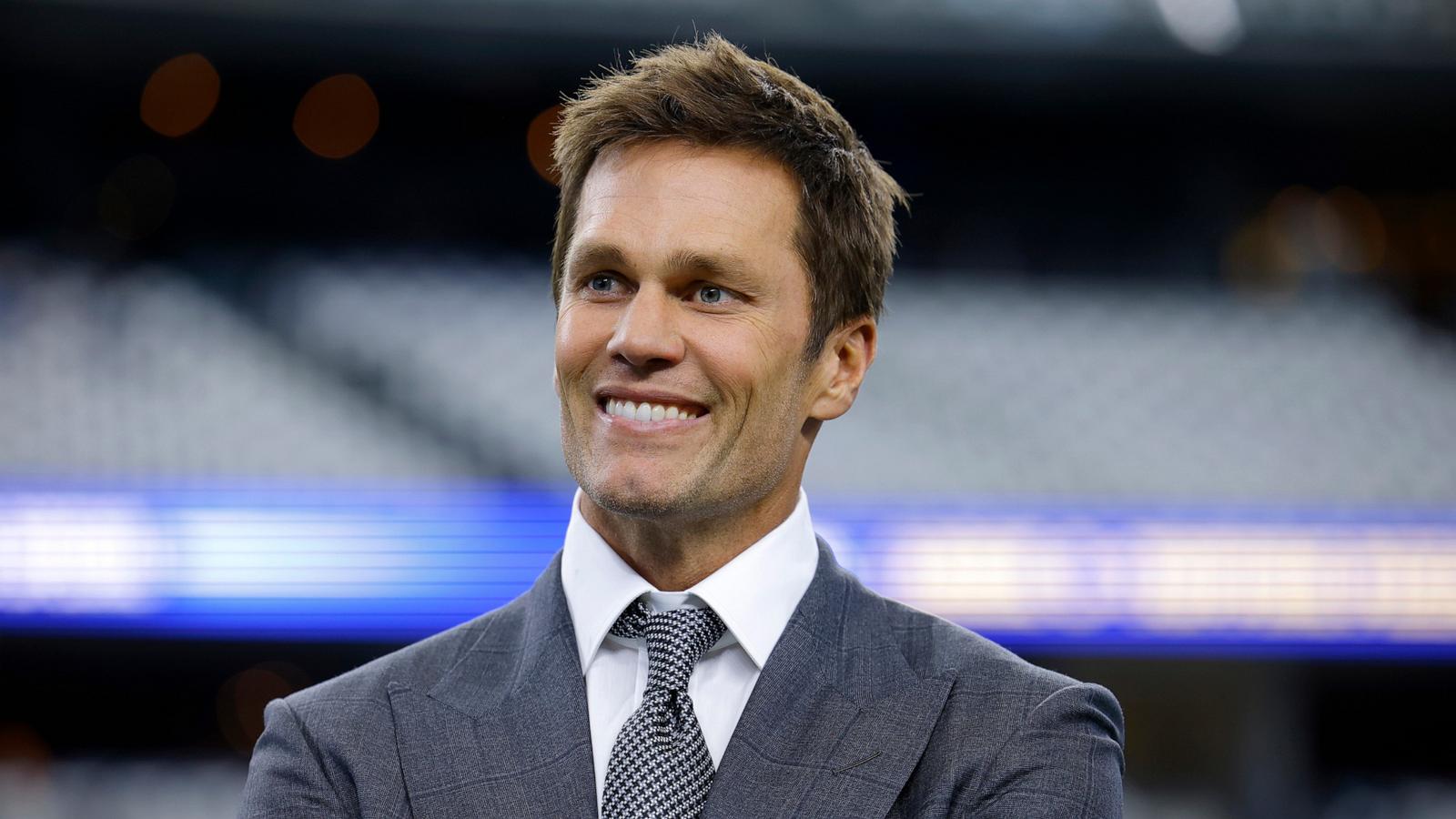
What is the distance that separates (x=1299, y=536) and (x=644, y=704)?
6.35 m

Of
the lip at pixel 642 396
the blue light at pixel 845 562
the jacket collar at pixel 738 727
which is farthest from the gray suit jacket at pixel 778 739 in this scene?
the blue light at pixel 845 562

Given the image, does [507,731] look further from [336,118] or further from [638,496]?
[336,118]

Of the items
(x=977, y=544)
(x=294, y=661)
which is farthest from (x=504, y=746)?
(x=294, y=661)

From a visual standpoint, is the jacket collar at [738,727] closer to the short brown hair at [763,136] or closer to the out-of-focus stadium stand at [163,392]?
the short brown hair at [763,136]

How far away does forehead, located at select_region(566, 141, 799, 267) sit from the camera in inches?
60.2

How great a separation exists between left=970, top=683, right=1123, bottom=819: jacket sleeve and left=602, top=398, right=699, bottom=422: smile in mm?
444

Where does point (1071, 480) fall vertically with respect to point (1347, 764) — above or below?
above

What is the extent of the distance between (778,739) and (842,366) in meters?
0.44

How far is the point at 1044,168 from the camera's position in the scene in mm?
Answer: 9031

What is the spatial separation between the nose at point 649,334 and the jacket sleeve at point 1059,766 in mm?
489

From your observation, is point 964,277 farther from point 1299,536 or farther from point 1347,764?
point 1347,764

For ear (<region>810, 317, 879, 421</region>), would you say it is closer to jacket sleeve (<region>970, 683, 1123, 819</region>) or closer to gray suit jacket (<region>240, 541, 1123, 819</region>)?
gray suit jacket (<region>240, 541, 1123, 819</region>)

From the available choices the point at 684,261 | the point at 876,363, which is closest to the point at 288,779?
the point at 684,261

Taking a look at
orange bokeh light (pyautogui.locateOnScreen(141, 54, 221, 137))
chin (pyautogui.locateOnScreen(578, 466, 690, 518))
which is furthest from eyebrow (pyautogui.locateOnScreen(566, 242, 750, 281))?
orange bokeh light (pyautogui.locateOnScreen(141, 54, 221, 137))
